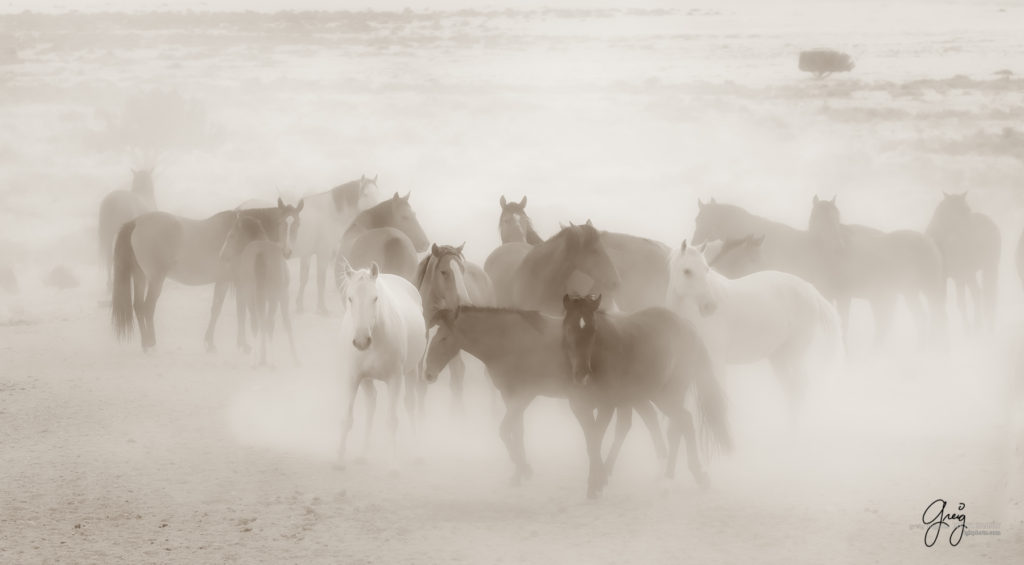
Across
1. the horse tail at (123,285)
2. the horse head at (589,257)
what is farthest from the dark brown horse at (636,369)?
the horse tail at (123,285)

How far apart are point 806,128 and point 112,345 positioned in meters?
29.6

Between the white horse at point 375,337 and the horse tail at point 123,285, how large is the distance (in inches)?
199

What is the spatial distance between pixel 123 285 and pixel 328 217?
3.69 meters

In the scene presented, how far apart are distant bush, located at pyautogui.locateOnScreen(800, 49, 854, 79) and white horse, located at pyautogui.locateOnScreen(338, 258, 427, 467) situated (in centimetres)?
4680

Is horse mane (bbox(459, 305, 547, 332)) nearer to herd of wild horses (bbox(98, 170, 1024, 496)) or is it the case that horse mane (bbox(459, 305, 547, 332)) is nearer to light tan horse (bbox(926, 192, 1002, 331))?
herd of wild horses (bbox(98, 170, 1024, 496))

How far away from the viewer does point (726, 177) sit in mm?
32250

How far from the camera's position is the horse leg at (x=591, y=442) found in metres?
9.35

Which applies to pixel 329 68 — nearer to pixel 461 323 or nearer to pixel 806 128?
pixel 806 128

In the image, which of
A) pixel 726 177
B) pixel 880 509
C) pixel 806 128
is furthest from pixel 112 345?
pixel 806 128

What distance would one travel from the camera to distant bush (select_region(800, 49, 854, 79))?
5512 centimetres

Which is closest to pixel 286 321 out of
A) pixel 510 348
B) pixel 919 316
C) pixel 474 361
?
pixel 474 361

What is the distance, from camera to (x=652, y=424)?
9914 mm

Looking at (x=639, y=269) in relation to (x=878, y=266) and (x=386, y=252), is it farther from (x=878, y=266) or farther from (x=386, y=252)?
(x=878, y=266)

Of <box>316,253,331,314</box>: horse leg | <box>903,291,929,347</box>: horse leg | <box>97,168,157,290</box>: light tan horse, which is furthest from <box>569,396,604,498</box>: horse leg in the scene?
<box>97,168,157,290</box>: light tan horse
